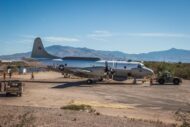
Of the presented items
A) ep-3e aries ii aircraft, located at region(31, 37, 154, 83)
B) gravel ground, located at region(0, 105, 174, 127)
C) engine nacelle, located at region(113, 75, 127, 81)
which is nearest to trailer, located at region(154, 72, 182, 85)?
ep-3e aries ii aircraft, located at region(31, 37, 154, 83)

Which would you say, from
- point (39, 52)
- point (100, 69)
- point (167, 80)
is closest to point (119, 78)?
point (100, 69)

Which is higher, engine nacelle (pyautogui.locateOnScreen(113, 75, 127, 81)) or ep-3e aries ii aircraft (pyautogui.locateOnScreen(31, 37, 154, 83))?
ep-3e aries ii aircraft (pyautogui.locateOnScreen(31, 37, 154, 83))

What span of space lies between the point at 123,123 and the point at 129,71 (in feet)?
100

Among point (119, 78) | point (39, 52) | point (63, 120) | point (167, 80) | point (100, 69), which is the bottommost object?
point (167, 80)

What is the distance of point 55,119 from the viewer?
739 inches

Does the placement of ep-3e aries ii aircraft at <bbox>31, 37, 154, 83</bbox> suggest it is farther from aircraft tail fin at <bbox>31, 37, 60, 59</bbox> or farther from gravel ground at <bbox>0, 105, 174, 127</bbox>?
gravel ground at <bbox>0, 105, 174, 127</bbox>

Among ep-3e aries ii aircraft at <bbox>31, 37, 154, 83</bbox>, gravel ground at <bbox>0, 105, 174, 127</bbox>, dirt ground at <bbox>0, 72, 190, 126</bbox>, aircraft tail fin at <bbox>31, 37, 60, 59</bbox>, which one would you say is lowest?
dirt ground at <bbox>0, 72, 190, 126</bbox>

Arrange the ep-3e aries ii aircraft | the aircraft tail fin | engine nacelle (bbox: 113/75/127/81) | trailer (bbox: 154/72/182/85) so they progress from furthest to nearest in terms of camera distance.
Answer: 1. the aircraft tail fin
2. engine nacelle (bbox: 113/75/127/81)
3. trailer (bbox: 154/72/182/85)
4. the ep-3e aries ii aircraft

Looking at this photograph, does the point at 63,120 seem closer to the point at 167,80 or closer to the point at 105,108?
the point at 105,108

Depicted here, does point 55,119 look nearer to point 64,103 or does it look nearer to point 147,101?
point 64,103

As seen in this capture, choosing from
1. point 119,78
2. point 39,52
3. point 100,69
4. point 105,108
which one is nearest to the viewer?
point 105,108

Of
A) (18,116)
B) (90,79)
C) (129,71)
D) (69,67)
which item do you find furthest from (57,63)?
(18,116)

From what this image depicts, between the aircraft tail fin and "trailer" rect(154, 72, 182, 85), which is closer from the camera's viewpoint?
"trailer" rect(154, 72, 182, 85)

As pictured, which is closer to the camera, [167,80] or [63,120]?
[63,120]
